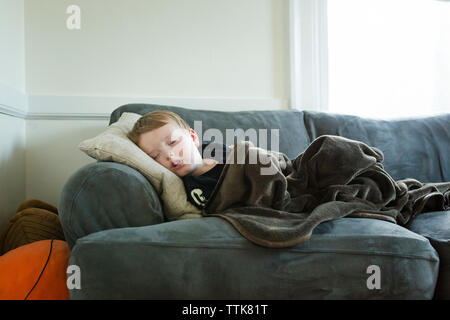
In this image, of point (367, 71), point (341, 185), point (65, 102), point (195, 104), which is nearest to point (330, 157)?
point (341, 185)

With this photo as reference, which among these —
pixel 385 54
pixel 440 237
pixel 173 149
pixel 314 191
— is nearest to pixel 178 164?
pixel 173 149

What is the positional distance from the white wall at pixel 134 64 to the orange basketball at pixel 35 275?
34.5 inches

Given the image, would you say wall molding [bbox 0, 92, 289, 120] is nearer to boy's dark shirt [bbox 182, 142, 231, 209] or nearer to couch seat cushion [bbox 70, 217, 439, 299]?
boy's dark shirt [bbox 182, 142, 231, 209]

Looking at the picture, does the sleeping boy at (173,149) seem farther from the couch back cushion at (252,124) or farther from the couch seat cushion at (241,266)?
the couch seat cushion at (241,266)

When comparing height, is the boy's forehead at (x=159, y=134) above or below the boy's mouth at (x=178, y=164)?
above

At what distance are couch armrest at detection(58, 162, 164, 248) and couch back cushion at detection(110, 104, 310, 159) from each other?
669mm

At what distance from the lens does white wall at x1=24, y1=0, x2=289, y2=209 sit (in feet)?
6.40

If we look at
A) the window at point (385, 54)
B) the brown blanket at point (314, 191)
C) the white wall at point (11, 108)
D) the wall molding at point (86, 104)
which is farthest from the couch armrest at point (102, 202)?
the window at point (385, 54)

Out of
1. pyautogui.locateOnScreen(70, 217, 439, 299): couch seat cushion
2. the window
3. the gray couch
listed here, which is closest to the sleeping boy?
the gray couch

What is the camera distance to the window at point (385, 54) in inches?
88.9

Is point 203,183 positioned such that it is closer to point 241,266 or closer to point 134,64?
point 241,266

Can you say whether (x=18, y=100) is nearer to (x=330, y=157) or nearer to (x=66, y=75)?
(x=66, y=75)

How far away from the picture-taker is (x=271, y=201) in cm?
111

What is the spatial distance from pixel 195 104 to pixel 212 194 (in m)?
1.02
